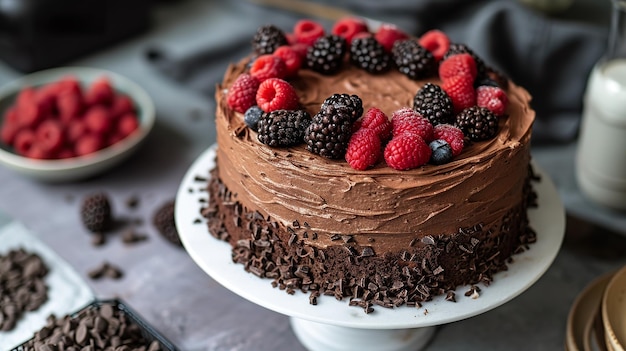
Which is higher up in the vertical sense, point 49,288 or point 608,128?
point 608,128

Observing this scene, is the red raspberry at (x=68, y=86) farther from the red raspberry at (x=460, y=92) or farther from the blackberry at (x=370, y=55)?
the red raspberry at (x=460, y=92)

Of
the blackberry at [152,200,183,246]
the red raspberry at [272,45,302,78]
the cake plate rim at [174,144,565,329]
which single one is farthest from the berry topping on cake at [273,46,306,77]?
the blackberry at [152,200,183,246]

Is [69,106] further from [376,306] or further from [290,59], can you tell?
[376,306]

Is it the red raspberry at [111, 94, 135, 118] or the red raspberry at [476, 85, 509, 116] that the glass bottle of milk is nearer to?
the red raspberry at [476, 85, 509, 116]

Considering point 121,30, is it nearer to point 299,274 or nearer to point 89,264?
point 89,264

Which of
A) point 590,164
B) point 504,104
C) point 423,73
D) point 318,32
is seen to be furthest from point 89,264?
point 590,164

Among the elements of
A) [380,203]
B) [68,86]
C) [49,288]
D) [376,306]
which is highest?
[380,203]

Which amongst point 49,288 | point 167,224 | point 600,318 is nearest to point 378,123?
point 600,318

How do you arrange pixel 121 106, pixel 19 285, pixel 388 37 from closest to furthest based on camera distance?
pixel 388 37
pixel 19 285
pixel 121 106
